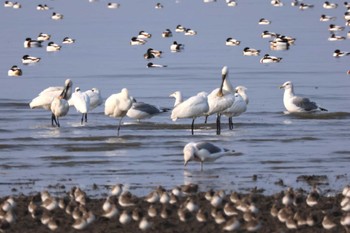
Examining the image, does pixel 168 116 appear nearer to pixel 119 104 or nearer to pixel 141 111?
pixel 141 111

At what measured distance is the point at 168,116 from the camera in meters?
25.8

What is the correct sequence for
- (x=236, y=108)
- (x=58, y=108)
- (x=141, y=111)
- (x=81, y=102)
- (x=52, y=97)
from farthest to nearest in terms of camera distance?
(x=52, y=97) → (x=141, y=111) → (x=81, y=102) → (x=58, y=108) → (x=236, y=108)

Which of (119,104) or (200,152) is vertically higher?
(119,104)

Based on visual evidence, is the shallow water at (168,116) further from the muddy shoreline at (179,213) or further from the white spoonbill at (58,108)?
the muddy shoreline at (179,213)

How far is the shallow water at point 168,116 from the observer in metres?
16.8

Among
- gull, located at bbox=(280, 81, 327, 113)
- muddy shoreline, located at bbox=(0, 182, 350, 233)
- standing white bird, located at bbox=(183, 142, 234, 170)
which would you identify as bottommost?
muddy shoreline, located at bbox=(0, 182, 350, 233)

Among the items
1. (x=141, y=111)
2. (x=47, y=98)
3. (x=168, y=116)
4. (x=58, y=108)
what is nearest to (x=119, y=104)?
(x=141, y=111)

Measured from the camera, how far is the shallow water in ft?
55.3

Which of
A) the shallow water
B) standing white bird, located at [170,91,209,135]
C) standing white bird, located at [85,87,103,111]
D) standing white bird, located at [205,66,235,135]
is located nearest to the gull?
the shallow water

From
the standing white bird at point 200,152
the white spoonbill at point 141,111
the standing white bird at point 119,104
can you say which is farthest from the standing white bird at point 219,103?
the standing white bird at point 200,152

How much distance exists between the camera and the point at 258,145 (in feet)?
66.9

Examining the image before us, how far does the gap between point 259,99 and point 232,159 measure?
10.7 m

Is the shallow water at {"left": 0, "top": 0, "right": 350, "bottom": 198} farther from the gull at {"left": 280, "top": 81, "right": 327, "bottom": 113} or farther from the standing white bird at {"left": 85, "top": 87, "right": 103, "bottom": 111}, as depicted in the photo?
the standing white bird at {"left": 85, "top": 87, "right": 103, "bottom": 111}

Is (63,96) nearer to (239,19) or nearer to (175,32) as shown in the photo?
(175,32)
